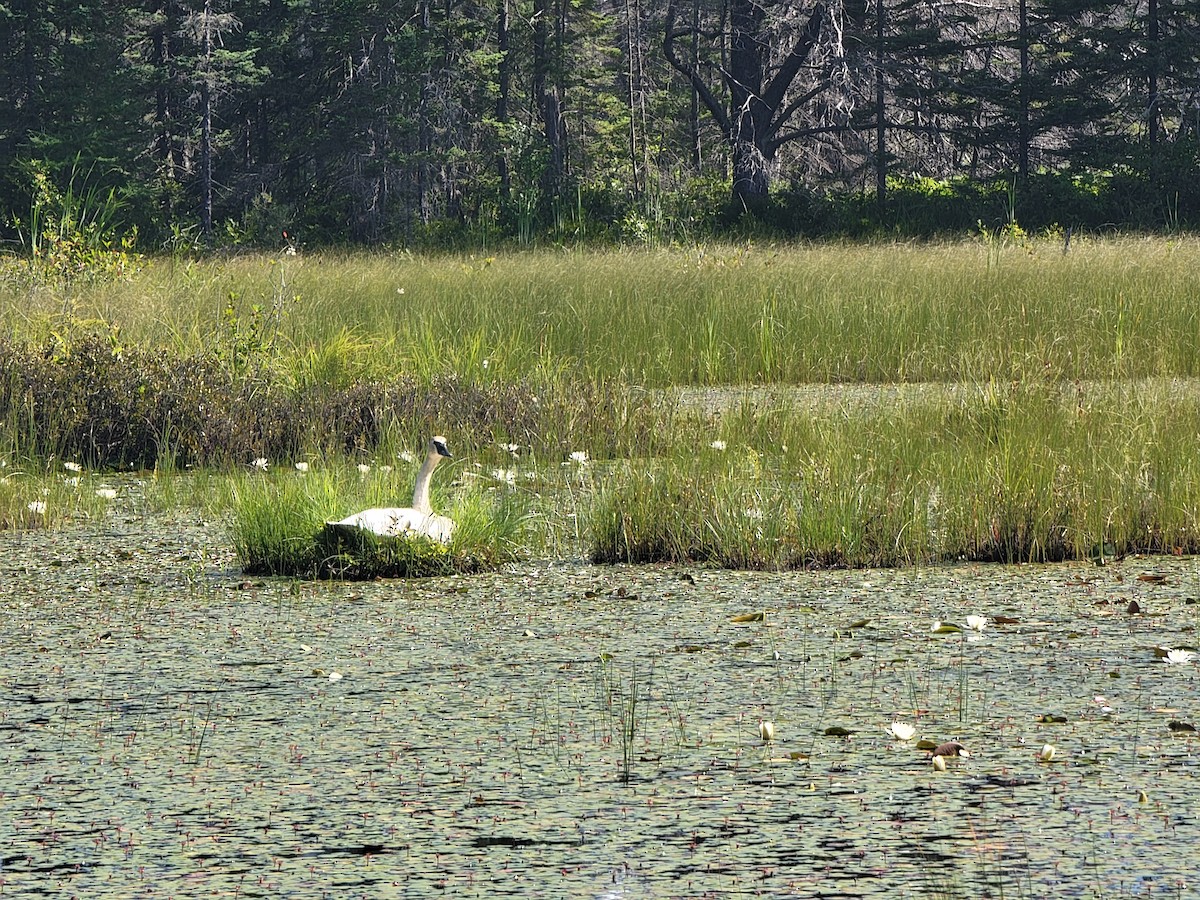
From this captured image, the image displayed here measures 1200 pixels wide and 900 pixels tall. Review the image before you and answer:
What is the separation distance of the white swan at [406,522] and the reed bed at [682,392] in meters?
0.20

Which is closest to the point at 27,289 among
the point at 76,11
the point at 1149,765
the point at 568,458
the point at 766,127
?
the point at 568,458

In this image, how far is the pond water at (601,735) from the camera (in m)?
2.95

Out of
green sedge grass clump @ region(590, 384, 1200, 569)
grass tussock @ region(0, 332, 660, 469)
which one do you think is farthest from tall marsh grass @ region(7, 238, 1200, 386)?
green sedge grass clump @ region(590, 384, 1200, 569)

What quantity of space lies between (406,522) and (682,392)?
17.1ft

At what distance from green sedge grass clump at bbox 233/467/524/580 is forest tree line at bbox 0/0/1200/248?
67.1 ft

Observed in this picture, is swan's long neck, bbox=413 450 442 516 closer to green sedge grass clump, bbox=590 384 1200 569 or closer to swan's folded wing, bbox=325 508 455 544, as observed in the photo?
swan's folded wing, bbox=325 508 455 544

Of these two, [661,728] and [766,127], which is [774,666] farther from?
[766,127]

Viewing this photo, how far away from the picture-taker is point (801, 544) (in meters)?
5.81

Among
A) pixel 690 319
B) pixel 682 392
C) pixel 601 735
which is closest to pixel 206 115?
pixel 690 319

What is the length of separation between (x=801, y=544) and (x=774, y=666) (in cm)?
149

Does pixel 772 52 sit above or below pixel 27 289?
above

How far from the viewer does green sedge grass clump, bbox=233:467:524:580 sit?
5695 mm

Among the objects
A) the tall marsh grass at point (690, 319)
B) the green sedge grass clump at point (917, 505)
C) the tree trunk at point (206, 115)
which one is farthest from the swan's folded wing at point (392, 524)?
the tree trunk at point (206, 115)

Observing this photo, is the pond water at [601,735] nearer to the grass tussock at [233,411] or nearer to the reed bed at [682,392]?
the reed bed at [682,392]
